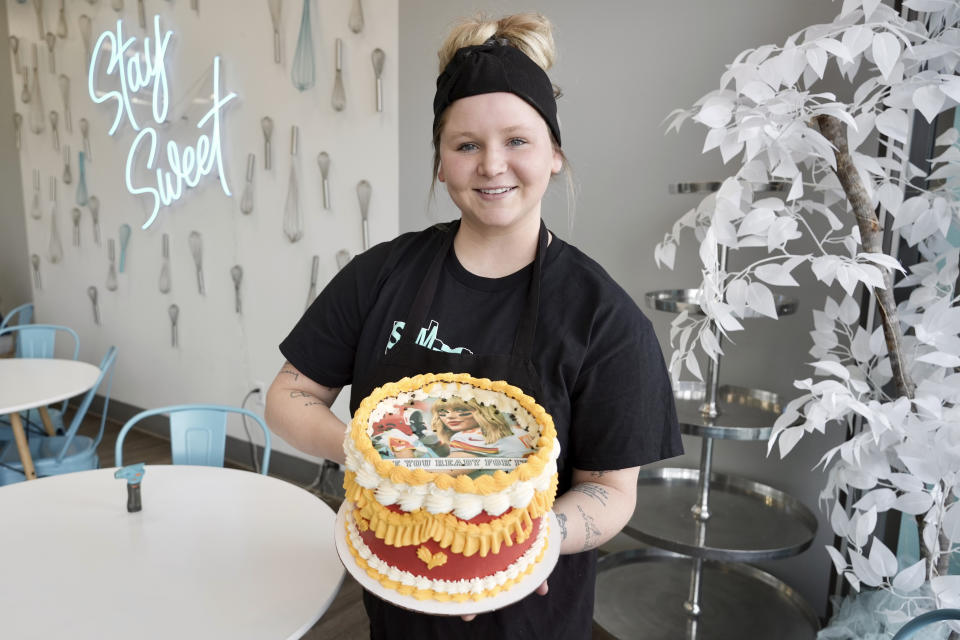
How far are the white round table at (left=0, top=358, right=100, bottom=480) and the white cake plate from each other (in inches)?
84.9

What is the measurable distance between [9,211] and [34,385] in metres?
3.30

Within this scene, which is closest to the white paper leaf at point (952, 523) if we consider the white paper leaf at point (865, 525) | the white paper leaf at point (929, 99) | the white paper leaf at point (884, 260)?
the white paper leaf at point (865, 525)

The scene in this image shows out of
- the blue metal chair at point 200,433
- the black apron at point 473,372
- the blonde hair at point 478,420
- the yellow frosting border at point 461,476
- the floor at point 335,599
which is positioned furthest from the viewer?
the floor at point 335,599

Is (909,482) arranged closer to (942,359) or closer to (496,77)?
(942,359)

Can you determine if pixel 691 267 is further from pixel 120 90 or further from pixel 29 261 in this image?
pixel 29 261

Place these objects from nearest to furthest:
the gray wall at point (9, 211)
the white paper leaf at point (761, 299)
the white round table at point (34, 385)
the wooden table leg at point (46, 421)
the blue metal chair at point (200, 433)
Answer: the white paper leaf at point (761, 299) → the blue metal chair at point (200, 433) → the white round table at point (34, 385) → the wooden table leg at point (46, 421) → the gray wall at point (9, 211)

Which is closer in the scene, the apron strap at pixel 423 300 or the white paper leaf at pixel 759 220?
the apron strap at pixel 423 300

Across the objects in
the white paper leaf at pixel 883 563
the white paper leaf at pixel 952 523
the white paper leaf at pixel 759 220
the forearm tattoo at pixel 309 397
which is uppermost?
the white paper leaf at pixel 759 220

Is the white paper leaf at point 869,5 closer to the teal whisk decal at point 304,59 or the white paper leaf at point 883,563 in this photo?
the white paper leaf at point 883,563

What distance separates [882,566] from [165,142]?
155 inches

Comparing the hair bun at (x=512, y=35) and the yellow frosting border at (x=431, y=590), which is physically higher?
the hair bun at (x=512, y=35)

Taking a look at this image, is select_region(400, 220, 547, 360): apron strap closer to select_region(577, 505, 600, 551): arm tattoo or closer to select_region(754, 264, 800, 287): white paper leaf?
select_region(577, 505, 600, 551): arm tattoo

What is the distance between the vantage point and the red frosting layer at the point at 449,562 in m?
0.83

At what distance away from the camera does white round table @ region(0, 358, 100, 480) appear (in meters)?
2.44
